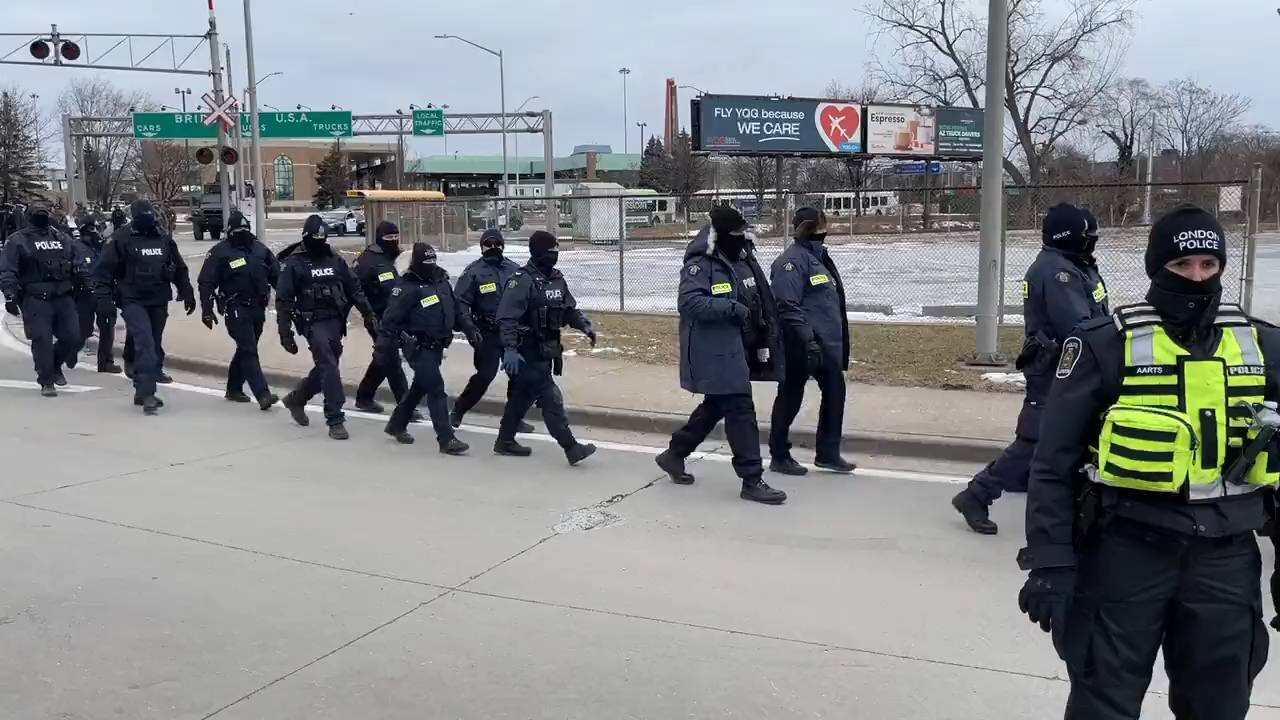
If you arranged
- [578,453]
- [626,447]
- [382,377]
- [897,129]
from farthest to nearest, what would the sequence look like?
[897,129], [382,377], [626,447], [578,453]

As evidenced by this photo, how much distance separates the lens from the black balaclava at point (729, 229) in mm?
6875

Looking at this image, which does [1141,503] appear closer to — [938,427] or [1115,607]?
[1115,607]

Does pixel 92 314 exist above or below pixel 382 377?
above

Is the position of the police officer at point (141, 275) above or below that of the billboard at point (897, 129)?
below

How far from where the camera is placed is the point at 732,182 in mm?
80625

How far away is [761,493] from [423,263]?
→ 10.9 feet

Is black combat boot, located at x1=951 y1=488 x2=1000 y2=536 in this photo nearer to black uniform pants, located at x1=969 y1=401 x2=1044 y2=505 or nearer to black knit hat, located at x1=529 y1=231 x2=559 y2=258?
black uniform pants, located at x1=969 y1=401 x2=1044 y2=505

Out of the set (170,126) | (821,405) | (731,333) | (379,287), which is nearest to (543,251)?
(731,333)

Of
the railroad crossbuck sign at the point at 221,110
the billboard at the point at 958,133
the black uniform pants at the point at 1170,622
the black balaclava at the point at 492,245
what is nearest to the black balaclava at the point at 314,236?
the black balaclava at the point at 492,245

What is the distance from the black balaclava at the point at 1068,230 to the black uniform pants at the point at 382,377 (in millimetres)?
5705

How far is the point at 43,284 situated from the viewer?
11312 millimetres

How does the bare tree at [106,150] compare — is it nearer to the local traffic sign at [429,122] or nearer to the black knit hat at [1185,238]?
the local traffic sign at [429,122]

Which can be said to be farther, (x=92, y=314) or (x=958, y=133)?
(x=958, y=133)

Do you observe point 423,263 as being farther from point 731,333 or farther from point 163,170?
point 163,170
